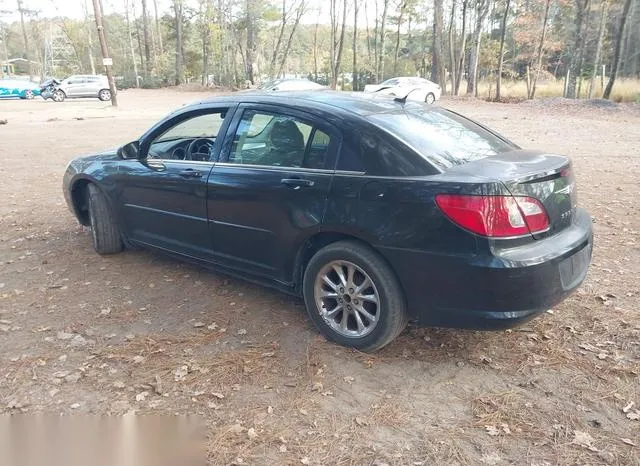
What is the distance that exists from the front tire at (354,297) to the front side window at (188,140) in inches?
58.6

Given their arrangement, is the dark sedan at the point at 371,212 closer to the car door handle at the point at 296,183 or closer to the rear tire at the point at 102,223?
the car door handle at the point at 296,183

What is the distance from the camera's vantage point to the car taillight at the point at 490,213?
2.94 meters

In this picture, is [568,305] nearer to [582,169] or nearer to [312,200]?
[312,200]

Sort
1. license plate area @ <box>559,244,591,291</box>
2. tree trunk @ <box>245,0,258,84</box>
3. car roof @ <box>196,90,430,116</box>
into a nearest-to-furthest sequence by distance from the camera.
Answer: license plate area @ <box>559,244,591,291</box>
car roof @ <box>196,90,430,116</box>
tree trunk @ <box>245,0,258,84</box>

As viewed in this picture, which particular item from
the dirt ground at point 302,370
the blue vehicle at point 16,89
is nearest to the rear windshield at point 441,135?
the dirt ground at point 302,370

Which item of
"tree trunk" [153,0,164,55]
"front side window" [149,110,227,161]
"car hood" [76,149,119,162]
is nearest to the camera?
"front side window" [149,110,227,161]

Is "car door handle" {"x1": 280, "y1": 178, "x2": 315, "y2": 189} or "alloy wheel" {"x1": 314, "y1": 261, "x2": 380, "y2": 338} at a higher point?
"car door handle" {"x1": 280, "y1": 178, "x2": 315, "y2": 189}

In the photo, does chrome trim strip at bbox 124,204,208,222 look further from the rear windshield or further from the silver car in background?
the silver car in background

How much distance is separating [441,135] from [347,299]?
1.28 meters

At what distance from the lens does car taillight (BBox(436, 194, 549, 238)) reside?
2.94 m

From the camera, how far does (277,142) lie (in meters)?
3.83

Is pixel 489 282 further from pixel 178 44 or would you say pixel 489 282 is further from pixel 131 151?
pixel 178 44

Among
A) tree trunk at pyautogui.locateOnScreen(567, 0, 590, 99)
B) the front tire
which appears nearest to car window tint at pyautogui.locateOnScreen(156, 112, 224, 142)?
the front tire

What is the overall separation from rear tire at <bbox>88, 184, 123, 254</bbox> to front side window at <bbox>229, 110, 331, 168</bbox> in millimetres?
1781
